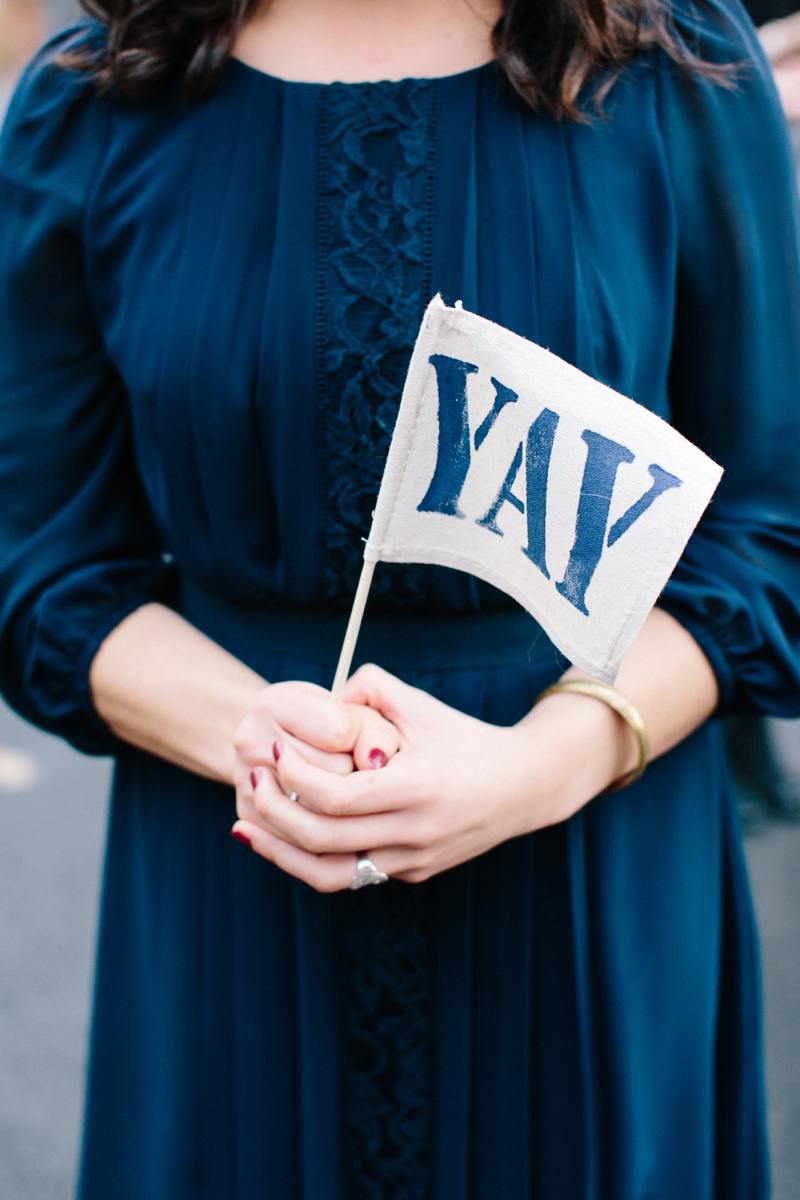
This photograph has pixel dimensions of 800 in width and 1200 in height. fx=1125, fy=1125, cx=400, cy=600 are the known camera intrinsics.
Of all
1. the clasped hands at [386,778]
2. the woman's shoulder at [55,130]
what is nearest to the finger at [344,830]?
the clasped hands at [386,778]

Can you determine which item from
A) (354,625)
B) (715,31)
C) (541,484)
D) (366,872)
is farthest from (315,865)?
(715,31)

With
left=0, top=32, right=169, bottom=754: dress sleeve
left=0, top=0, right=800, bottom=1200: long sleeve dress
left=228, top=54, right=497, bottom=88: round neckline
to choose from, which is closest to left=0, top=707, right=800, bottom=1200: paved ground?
left=0, top=0, right=800, bottom=1200: long sleeve dress

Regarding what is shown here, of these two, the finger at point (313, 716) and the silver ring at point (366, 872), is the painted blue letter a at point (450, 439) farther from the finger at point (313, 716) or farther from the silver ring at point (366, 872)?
the silver ring at point (366, 872)

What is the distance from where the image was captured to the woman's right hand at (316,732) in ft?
2.64

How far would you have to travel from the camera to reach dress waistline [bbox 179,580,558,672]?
3.24 ft

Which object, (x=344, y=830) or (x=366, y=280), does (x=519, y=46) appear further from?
(x=344, y=830)

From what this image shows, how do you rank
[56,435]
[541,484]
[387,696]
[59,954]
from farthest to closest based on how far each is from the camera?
[59,954]
[56,435]
[387,696]
[541,484]

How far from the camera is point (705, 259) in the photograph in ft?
3.13

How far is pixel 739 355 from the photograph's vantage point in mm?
967

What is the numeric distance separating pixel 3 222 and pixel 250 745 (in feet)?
1.82

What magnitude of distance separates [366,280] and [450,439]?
0.23m

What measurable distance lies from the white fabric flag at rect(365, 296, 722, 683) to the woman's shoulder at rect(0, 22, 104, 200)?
469 millimetres

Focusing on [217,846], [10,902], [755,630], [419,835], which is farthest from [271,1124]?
[10,902]

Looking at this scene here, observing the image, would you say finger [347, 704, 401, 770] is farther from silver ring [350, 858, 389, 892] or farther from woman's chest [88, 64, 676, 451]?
woman's chest [88, 64, 676, 451]
